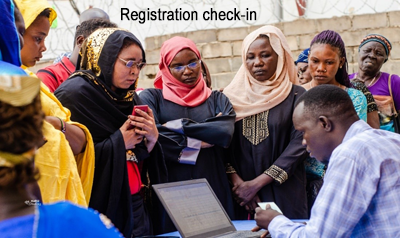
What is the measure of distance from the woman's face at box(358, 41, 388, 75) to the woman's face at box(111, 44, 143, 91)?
289cm

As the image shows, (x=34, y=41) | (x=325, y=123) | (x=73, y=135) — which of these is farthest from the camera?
(x=34, y=41)

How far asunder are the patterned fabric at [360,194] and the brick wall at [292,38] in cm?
544

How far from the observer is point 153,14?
7.39 meters

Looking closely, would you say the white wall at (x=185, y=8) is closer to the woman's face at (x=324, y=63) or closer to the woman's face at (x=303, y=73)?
the woman's face at (x=303, y=73)

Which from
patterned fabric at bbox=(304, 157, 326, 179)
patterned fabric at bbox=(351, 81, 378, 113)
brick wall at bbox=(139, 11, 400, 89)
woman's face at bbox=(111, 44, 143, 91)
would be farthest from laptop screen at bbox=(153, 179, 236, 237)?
brick wall at bbox=(139, 11, 400, 89)

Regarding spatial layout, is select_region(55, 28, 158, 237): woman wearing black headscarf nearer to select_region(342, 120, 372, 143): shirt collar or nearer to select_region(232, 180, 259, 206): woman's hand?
select_region(232, 180, 259, 206): woman's hand

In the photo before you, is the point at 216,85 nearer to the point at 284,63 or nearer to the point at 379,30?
the point at 379,30

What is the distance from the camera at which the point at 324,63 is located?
4.31m

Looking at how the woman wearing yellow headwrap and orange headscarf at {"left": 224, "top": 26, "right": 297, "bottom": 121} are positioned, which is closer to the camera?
the woman wearing yellow headwrap

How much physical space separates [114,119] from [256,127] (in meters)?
1.15

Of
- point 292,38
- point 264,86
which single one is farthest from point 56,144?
point 292,38

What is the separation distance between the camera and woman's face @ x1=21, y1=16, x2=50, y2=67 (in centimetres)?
271

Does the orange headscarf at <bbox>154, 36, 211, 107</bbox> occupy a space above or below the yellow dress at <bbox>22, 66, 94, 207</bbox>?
above

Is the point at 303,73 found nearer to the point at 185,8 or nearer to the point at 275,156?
the point at 275,156
